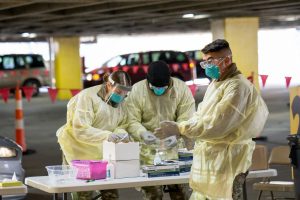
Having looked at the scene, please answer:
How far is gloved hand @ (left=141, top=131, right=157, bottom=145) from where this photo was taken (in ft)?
23.8

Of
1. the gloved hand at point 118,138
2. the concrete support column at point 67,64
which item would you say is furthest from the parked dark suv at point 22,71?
the gloved hand at point 118,138

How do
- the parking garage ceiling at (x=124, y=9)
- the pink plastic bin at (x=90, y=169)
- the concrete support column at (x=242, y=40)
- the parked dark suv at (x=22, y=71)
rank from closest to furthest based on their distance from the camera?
the pink plastic bin at (x=90, y=169) → the parking garage ceiling at (x=124, y=9) → the concrete support column at (x=242, y=40) → the parked dark suv at (x=22, y=71)

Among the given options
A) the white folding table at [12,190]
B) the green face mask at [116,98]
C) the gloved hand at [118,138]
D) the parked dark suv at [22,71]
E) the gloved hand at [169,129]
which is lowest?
the parked dark suv at [22,71]

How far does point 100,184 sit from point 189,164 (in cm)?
96

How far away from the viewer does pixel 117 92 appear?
717cm

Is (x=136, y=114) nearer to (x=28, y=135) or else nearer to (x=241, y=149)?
(x=241, y=149)

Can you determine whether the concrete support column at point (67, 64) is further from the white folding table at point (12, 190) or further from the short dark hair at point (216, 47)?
the short dark hair at point (216, 47)

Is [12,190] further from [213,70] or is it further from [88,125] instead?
[213,70]

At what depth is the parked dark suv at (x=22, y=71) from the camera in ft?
107

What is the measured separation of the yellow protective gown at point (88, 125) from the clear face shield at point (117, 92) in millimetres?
99

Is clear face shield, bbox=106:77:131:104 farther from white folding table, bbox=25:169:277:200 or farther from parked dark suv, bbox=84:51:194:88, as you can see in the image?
parked dark suv, bbox=84:51:194:88

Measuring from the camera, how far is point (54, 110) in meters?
25.0

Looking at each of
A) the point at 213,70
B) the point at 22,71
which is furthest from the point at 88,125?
the point at 22,71

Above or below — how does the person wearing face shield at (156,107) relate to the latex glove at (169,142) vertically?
above
